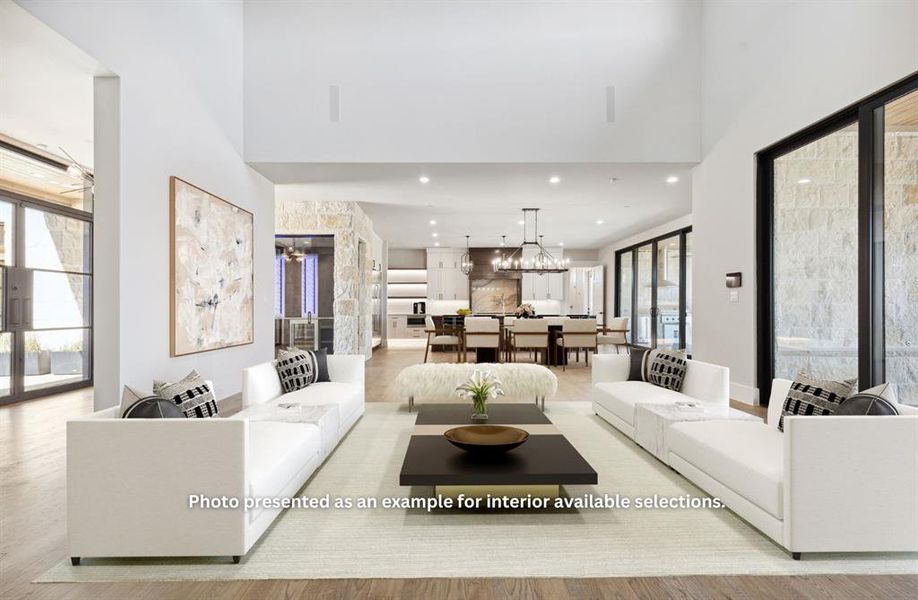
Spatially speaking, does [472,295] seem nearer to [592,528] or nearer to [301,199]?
[301,199]

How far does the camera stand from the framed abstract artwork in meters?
4.25

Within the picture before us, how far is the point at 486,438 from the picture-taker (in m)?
2.78

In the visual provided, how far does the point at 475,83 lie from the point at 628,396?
13.0ft

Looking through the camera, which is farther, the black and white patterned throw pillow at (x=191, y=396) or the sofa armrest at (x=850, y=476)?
the black and white patterned throw pillow at (x=191, y=396)

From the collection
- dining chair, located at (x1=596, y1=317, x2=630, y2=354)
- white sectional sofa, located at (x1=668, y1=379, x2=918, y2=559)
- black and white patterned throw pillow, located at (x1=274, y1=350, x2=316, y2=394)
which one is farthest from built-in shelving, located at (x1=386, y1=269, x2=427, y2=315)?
white sectional sofa, located at (x1=668, y1=379, x2=918, y2=559)

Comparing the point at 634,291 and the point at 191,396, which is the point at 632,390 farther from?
the point at 634,291

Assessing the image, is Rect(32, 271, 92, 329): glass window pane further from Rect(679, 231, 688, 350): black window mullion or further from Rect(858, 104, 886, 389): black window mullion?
Rect(679, 231, 688, 350): black window mullion

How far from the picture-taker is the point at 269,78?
587 cm

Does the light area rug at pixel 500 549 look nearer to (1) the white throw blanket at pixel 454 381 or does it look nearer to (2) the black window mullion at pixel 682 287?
(1) the white throw blanket at pixel 454 381

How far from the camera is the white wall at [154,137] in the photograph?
11.6 ft

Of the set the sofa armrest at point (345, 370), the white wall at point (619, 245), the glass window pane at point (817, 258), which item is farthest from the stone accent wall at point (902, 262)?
the white wall at point (619, 245)

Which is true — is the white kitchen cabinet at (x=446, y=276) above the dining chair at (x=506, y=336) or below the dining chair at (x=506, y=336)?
above

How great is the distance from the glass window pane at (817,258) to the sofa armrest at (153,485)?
4428 millimetres

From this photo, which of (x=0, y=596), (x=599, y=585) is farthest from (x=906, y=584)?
(x=0, y=596)
